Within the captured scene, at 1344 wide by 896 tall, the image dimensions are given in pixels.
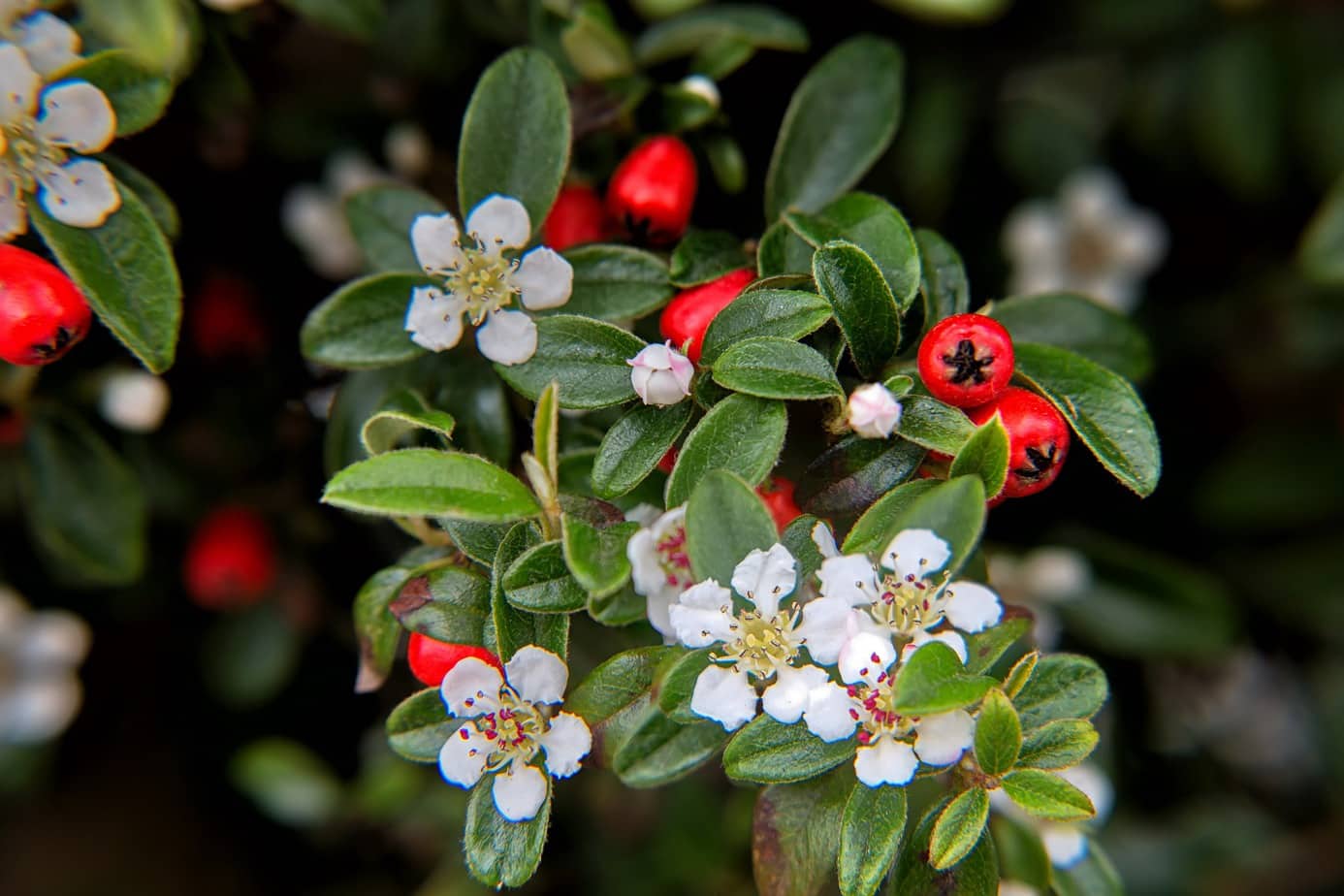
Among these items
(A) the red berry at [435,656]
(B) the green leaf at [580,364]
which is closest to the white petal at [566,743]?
(A) the red berry at [435,656]

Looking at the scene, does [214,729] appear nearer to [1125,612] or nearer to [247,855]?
[247,855]

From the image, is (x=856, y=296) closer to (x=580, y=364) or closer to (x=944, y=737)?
(x=580, y=364)

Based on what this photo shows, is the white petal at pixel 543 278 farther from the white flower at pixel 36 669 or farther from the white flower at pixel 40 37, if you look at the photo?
the white flower at pixel 36 669

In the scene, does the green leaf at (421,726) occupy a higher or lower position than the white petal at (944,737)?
lower

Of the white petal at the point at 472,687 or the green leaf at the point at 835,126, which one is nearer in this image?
the white petal at the point at 472,687

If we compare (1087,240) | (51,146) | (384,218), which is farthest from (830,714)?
(1087,240)

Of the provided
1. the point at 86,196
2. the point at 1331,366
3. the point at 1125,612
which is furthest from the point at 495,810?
the point at 1331,366

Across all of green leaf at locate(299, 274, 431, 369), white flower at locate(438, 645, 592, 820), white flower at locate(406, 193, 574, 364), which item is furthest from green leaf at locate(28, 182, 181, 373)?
white flower at locate(438, 645, 592, 820)

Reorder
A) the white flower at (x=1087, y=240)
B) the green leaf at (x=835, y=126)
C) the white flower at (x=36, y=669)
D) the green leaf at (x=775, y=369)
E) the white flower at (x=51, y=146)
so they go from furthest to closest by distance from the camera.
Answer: the white flower at (x=1087, y=240), the white flower at (x=36, y=669), the green leaf at (x=835, y=126), the white flower at (x=51, y=146), the green leaf at (x=775, y=369)
